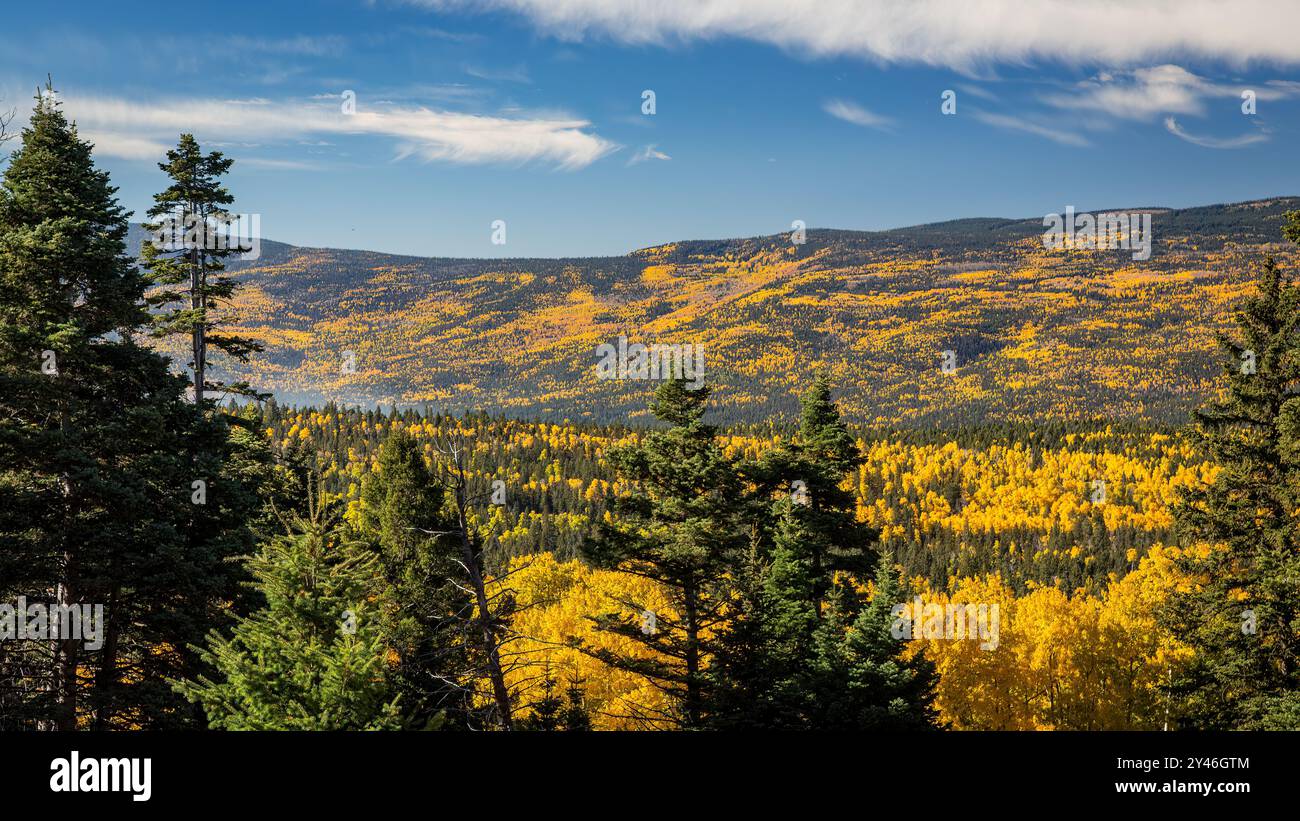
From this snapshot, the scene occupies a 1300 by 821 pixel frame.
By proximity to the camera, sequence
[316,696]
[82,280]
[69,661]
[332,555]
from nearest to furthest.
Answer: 1. [316,696]
2. [332,555]
3. [69,661]
4. [82,280]

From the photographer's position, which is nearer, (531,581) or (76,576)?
(76,576)

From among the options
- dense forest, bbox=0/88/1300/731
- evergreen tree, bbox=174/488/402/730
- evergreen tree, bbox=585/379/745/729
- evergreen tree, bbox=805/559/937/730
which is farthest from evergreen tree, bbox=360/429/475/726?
evergreen tree, bbox=174/488/402/730

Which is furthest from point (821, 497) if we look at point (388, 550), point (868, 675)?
point (388, 550)

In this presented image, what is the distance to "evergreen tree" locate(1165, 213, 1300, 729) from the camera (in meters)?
22.9

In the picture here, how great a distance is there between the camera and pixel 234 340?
1101 inches

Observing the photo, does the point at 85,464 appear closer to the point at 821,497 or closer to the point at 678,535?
the point at 678,535

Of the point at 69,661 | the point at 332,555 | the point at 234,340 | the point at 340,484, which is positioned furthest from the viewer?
the point at 340,484

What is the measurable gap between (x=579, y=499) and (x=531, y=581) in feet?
374

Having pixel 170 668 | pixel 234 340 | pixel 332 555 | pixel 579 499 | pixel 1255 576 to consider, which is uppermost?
pixel 234 340

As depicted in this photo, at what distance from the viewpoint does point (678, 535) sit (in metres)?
21.8

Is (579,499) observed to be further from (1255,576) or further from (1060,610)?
(1255,576)

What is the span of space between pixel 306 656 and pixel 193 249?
19.4 meters

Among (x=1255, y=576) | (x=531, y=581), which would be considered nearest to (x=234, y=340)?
(x=1255, y=576)

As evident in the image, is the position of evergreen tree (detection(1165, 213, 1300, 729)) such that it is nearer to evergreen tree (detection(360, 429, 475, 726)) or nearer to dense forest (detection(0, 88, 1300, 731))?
Result: dense forest (detection(0, 88, 1300, 731))
